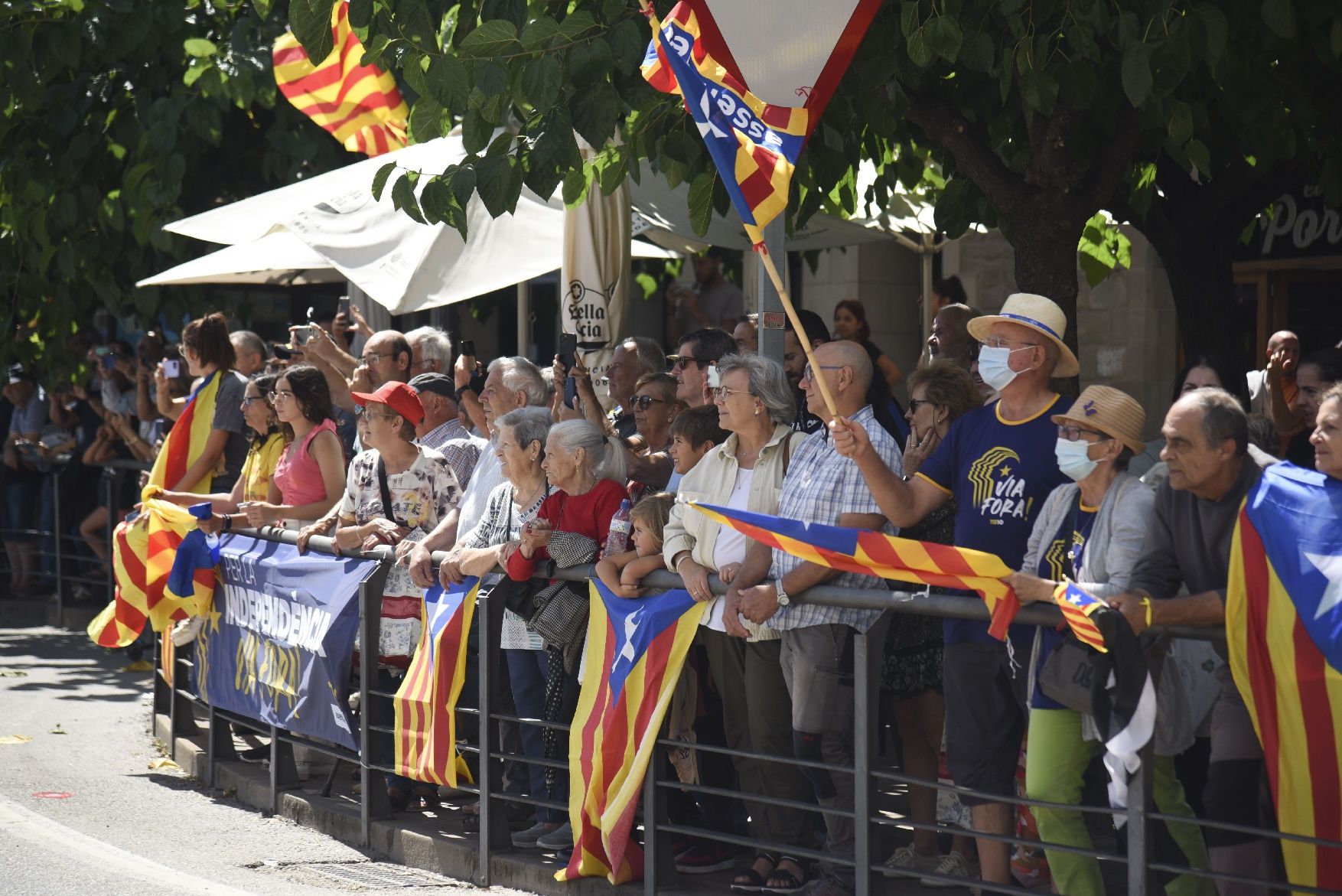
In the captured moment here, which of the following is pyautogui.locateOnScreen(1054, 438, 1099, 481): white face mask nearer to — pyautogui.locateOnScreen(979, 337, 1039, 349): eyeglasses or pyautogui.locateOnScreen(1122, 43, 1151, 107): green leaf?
pyautogui.locateOnScreen(979, 337, 1039, 349): eyeglasses

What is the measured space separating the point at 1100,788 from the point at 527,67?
329 cm

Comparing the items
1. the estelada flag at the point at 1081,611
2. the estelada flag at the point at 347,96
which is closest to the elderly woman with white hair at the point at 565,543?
the estelada flag at the point at 1081,611

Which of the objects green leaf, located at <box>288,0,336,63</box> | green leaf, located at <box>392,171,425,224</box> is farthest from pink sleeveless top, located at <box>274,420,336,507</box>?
green leaf, located at <box>288,0,336,63</box>

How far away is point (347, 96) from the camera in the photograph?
11.3m

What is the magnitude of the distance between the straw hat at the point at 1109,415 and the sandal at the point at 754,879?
2.10 meters

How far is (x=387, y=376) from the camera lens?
923 centimetres

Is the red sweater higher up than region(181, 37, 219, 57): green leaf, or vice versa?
region(181, 37, 219, 57): green leaf

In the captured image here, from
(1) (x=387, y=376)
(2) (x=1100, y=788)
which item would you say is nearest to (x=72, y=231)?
(1) (x=387, y=376)

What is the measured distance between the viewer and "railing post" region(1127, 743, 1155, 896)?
475 cm

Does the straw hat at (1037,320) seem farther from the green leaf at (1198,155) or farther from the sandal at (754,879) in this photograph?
the sandal at (754,879)

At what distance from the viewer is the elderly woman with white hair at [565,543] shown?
6.80 meters

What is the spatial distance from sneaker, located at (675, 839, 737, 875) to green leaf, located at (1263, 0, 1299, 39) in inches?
146

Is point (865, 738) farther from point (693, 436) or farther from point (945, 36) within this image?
point (945, 36)

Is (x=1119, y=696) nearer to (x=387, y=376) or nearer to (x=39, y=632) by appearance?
(x=387, y=376)
